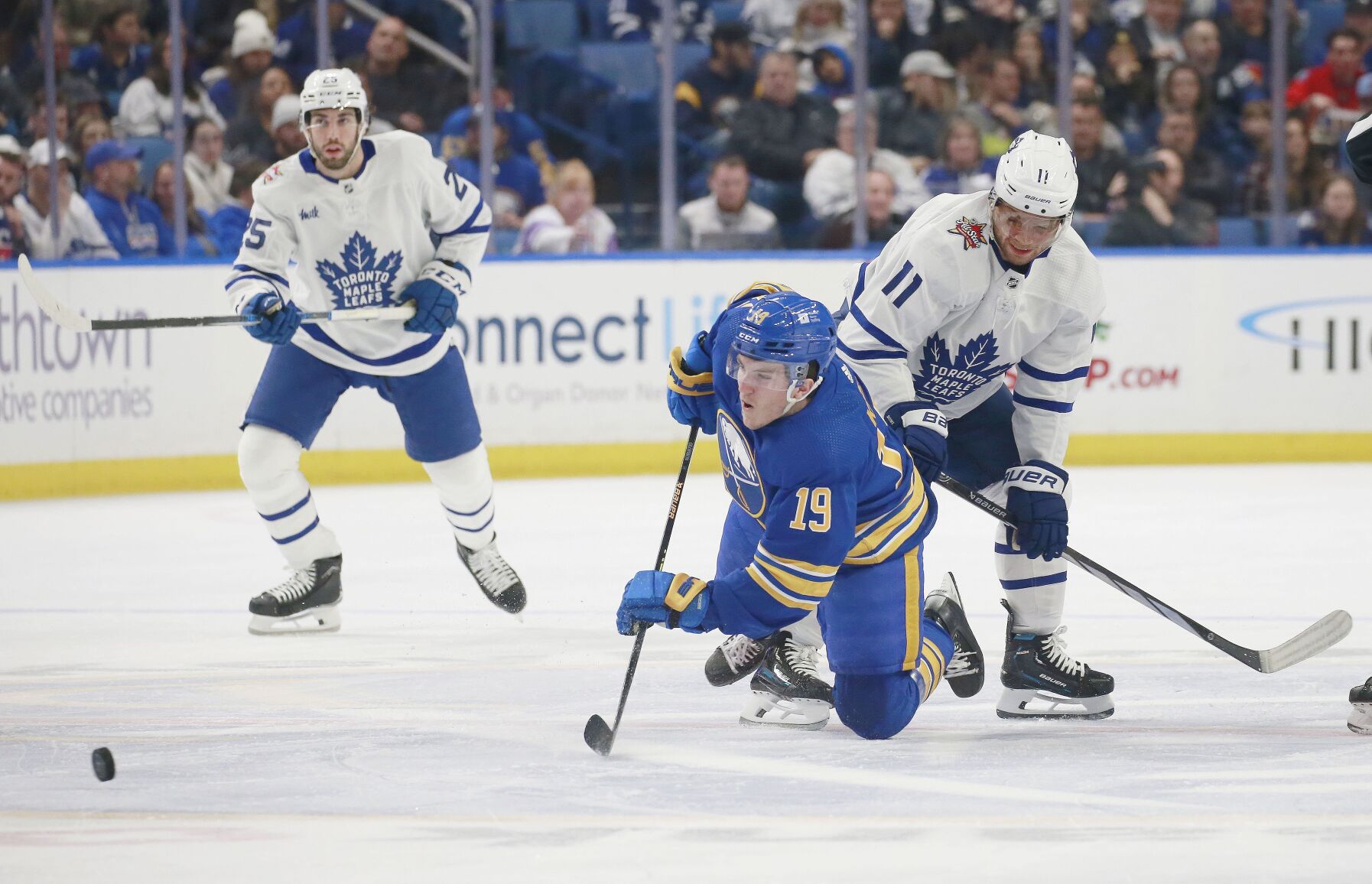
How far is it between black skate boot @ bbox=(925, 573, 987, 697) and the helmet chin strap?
2.88ft

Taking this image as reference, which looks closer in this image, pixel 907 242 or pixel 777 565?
pixel 777 565

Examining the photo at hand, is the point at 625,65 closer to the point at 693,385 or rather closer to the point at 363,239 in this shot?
the point at 363,239

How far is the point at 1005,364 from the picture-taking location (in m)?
3.82

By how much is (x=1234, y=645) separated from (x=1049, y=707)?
437 mm

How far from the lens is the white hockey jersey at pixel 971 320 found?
3.67 metres

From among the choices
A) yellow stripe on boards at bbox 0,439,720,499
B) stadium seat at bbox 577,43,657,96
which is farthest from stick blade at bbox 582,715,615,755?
stadium seat at bbox 577,43,657,96

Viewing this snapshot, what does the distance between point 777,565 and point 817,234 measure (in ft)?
18.4

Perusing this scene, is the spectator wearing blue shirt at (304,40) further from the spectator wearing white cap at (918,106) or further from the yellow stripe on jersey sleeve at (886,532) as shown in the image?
the yellow stripe on jersey sleeve at (886,532)

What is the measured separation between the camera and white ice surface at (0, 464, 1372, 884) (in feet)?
Result: 9.12

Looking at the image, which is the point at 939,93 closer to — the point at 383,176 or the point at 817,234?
the point at 817,234

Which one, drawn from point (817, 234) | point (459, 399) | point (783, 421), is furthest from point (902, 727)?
point (817, 234)

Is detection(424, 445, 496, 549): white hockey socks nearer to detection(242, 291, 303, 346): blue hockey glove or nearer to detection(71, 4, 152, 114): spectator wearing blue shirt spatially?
detection(242, 291, 303, 346): blue hockey glove

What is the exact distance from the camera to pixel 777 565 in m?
3.11

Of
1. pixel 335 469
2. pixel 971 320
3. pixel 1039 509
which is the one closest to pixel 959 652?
pixel 1039 509
